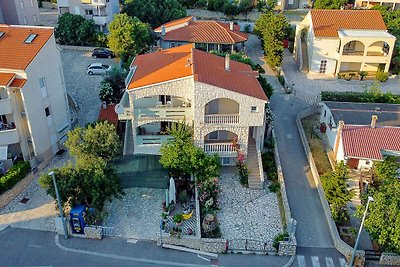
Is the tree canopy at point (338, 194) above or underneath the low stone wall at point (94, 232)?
above

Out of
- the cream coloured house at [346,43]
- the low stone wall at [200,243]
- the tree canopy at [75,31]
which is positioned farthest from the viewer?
the tree canopy at [75,31]

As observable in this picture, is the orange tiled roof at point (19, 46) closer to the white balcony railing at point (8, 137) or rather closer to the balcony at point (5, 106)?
the balcony at point (5, 106)

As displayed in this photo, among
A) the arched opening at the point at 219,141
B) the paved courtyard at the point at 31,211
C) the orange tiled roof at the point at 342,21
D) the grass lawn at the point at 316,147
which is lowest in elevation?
the paved courtyard at the point at 31,211

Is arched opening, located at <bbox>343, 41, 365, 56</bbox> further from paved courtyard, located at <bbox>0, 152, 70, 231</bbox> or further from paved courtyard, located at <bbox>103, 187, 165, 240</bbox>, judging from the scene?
paved courtyard, located at <bbox>0, 152, 70, 231</bbox>

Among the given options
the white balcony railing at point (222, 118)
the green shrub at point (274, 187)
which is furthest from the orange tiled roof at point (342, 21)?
the green shrub at point (274, 187)

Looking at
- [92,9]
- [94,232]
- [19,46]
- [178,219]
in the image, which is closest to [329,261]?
[178,219]

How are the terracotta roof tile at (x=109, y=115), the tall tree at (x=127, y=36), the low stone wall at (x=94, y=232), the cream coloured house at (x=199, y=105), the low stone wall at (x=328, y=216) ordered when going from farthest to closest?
1. the tall tree at (x=127, y=36)
2. the terracotta roof tile at (x=109, y=115)
3. the cream coloured house at (x=199, y=105)
4. the low stone wall at (x=94, y=232)
5. the low stone wall at (x=328, y=216)

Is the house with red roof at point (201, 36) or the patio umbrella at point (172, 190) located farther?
the house with red roof at point (201, 36)
